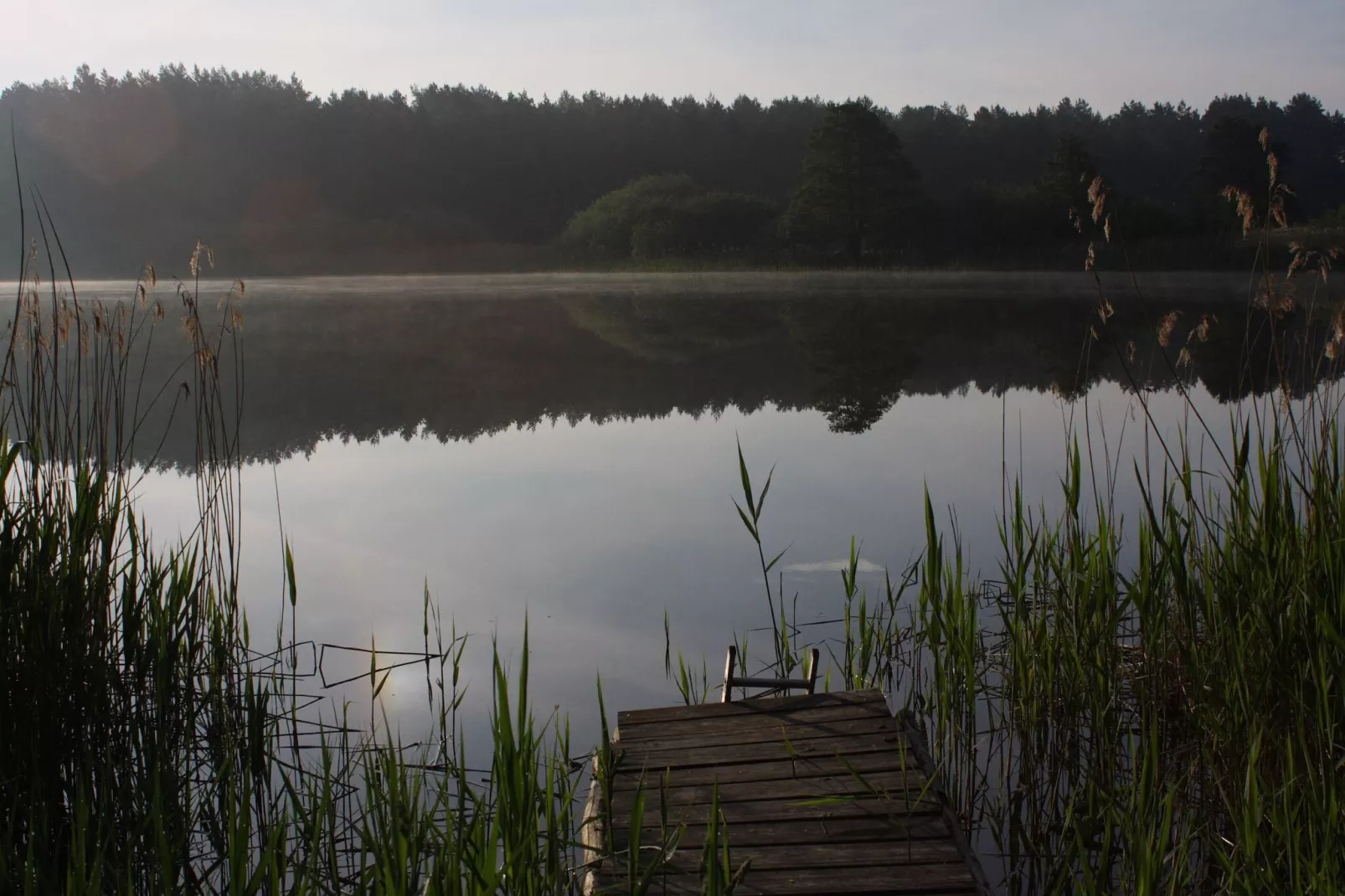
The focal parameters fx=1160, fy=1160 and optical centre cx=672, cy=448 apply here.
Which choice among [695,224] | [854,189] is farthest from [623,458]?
[695,224]

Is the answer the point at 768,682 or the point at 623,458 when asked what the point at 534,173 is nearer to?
the point at 623,458

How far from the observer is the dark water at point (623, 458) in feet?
12.5

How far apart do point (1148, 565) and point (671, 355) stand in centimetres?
877

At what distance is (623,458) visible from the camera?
260 inches

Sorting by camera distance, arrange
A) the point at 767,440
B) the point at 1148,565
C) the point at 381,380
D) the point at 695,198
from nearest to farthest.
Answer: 1. the point at 1148,565
2. the point at 767,440
3. the point at 381,380
4. the point at 695,198

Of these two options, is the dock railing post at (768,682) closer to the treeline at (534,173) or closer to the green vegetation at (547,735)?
the green vegetation at (547,735)

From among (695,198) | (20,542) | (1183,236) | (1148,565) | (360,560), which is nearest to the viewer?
(20,542)

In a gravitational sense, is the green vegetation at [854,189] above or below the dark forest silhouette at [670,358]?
above

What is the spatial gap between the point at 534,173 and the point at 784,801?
44.0 m

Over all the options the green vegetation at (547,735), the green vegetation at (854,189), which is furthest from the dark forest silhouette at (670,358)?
the green vegetation at (854,189)

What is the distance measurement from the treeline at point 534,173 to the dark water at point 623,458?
14.9 metres

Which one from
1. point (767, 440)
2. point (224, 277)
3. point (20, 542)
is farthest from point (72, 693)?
point (224, 277)

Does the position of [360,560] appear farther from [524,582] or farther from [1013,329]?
[1013,329]

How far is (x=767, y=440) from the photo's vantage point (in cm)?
702
